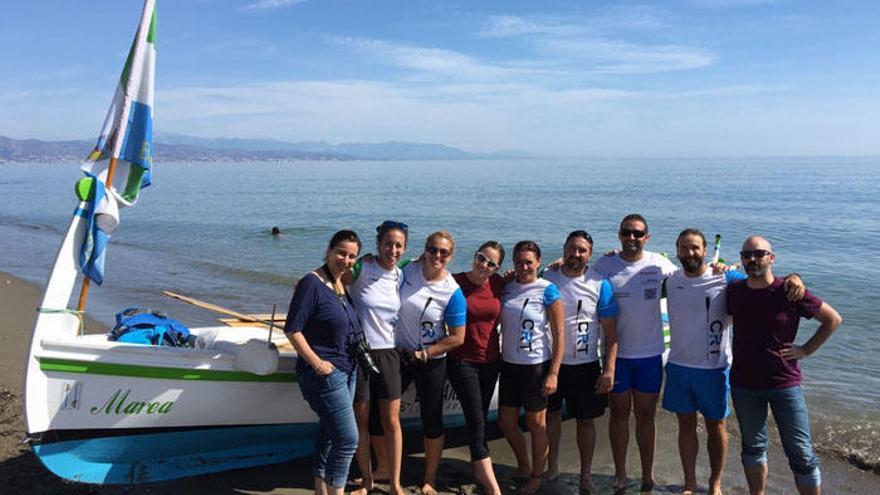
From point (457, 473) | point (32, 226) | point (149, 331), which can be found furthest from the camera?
point (32, 226)

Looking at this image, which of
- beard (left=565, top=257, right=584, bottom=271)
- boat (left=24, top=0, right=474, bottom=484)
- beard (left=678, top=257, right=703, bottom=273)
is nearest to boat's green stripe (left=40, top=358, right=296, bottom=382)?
boat (left=24, top=0, right=474, bottom=484)

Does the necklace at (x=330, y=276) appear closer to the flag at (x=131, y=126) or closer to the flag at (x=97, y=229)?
the flag at (x=97, y=229)

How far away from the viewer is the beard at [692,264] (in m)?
4.52

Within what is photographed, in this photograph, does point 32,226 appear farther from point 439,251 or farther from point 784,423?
point 784,423

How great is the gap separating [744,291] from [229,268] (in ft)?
54.1

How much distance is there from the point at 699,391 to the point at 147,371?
3967 millimetres

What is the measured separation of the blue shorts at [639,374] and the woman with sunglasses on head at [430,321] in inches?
50.5

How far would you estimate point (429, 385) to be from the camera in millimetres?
4629

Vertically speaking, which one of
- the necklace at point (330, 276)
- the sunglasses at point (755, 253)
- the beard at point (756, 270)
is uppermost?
the sunglasses at point (755, 253)

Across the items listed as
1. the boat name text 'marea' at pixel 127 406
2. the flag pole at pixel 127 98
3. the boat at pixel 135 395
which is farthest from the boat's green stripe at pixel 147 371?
the flag pole at pixel 127 98

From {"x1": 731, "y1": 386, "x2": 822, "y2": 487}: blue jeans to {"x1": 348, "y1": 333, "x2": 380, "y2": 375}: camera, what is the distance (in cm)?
246

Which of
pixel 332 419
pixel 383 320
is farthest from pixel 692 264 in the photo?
pixel 332 419

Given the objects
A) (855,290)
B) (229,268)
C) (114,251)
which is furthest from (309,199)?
(855,290)

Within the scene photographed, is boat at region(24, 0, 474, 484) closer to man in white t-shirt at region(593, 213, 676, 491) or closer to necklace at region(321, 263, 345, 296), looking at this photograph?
necklace at region(321, 263, 345, 296)
